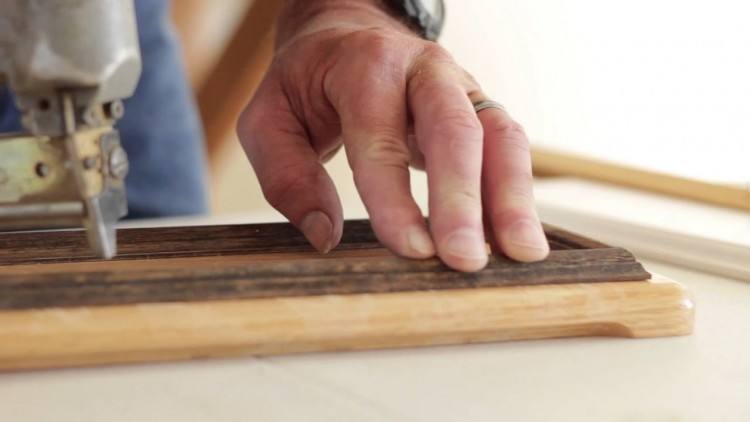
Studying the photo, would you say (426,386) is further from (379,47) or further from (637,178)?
(637,178)

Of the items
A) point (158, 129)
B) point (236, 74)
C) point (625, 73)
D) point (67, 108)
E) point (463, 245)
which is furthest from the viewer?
point (236, 74)

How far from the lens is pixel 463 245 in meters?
0.61

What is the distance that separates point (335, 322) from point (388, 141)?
184 mm

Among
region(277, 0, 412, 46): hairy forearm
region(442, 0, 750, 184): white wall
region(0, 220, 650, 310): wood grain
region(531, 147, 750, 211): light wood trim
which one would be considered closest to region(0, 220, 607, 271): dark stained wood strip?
region(0, 220, 650, 310): wood grain

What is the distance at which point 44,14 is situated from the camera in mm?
477

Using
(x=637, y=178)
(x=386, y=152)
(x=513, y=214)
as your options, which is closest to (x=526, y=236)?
(x=513, y=214)

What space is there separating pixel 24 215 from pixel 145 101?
28.2 inches

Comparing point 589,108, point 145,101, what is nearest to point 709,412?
point 145,101

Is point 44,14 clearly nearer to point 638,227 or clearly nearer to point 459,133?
point 459,133

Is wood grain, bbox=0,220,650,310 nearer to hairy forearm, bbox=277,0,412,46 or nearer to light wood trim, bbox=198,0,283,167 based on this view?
hairy forearm, bbox=277,0,412,46

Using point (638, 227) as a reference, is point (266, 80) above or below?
above

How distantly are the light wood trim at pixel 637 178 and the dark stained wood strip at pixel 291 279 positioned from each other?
0.54 metres

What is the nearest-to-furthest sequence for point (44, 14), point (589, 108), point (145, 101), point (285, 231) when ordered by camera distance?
1. point (44, 14)
2. point (285, 231)
3. point (145, 101)
4. point (589, 108)

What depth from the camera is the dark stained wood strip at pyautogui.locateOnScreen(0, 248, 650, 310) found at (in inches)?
21.8
